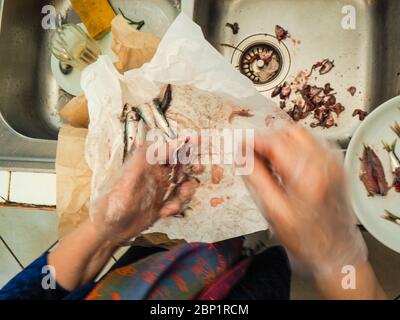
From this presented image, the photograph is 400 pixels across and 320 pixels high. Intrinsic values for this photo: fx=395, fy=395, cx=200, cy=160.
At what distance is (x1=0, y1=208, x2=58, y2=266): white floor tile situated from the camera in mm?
864

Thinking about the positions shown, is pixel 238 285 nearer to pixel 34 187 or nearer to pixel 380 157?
pixel 380 157

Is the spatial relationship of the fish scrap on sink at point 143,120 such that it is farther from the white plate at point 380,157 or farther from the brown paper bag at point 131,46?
the white plate at point 380,157

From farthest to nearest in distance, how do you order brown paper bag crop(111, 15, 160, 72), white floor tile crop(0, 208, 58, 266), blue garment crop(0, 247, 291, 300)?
1. white floor tile crop(0, 208, 58, 266)
2. brown paper bag crop(111, 15, 160, 72)
3. blue garment crop(0, 247, 291, 300)

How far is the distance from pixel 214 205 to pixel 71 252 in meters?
0.26

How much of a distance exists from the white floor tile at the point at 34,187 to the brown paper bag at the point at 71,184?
76 millimetres

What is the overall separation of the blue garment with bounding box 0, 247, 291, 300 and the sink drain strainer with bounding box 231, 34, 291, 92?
37 cm

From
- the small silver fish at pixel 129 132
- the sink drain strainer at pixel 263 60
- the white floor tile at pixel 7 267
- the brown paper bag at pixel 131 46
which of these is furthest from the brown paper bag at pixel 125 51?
the white floor tile at pixel 7 267

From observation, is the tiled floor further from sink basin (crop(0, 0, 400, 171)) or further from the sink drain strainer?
the sink drain strainer

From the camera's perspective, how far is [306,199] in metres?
0.53

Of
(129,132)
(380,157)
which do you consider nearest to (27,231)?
(129,132)

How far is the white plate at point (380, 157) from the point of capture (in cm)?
66

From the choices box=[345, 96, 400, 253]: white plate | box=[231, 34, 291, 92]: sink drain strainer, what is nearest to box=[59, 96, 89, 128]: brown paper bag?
box=[231, 34, 291, 92]: sink drain strainer

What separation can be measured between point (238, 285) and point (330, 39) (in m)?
0.55
